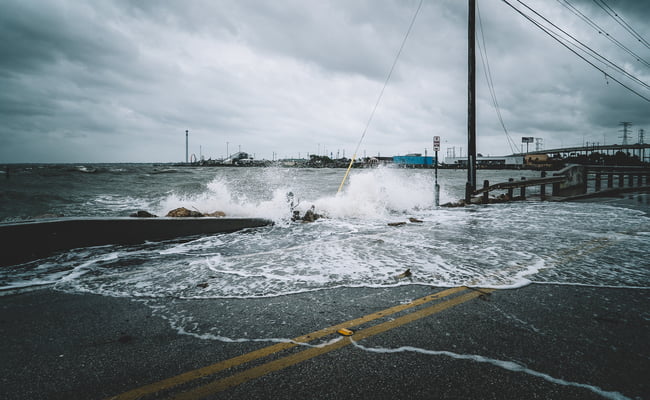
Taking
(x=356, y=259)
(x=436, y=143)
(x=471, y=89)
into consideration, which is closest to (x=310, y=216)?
(x=356, y=259)

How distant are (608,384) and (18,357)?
440 cm

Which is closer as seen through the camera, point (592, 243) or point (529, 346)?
point (529, 346)

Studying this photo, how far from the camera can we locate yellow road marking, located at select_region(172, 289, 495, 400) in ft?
6.48

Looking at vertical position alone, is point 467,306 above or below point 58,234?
below

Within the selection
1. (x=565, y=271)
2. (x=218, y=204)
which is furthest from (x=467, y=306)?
(x=218, y=204)

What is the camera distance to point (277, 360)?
2.29 meters

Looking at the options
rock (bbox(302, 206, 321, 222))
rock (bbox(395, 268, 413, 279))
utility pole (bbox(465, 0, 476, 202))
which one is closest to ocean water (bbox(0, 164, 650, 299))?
rock (bbox(395, 268, 413, 279))

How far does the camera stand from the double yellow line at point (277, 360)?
78.0 inches

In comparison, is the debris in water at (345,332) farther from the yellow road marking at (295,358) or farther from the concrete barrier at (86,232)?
the concrete barrier at (86,232)

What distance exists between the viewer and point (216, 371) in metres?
2.17

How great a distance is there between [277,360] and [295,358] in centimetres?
14

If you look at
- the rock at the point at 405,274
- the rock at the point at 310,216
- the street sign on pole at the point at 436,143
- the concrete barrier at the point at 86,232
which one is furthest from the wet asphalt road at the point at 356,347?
the street sign on pole at the point at 436,143

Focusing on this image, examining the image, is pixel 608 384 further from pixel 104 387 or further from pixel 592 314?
pixel 104 387

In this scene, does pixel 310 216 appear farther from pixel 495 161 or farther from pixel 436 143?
pixel 495 161
